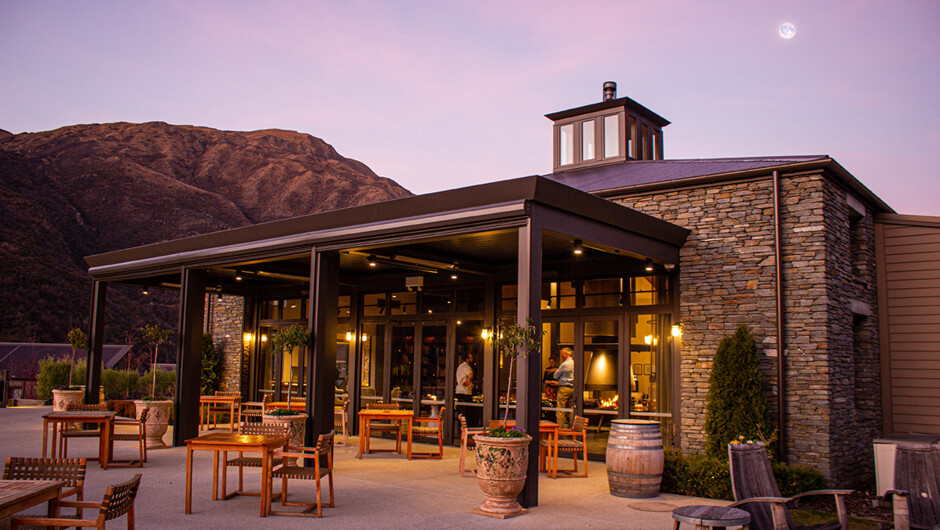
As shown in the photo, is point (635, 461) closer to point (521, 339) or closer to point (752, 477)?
point (521, 339)

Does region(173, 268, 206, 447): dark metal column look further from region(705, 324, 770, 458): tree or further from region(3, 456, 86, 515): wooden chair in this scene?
region(705, 324, 770, 458): tree

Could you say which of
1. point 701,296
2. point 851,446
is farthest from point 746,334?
point 851,446

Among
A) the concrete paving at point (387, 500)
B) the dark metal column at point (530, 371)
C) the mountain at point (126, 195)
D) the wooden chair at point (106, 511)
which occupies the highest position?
the mountain at point (126, 195)

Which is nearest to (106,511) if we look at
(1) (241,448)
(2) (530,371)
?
(1) (241,448)

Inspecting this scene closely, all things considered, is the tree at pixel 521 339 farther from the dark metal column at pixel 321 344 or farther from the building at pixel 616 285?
the dark metal column at pixel 321 344

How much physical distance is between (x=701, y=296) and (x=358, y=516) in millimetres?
5949

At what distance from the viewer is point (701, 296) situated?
10.5 m

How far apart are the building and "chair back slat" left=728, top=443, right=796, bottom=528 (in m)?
2.35

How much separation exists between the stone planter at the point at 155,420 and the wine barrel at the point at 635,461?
7.47 metres

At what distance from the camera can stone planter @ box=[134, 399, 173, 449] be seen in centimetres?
1166

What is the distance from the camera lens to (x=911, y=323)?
36.8 ft

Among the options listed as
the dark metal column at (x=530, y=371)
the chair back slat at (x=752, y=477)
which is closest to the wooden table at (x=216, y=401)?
the dark metal column at (x=530, y=371)

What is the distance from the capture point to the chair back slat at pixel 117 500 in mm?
4195

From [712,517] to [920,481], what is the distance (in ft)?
9.99
